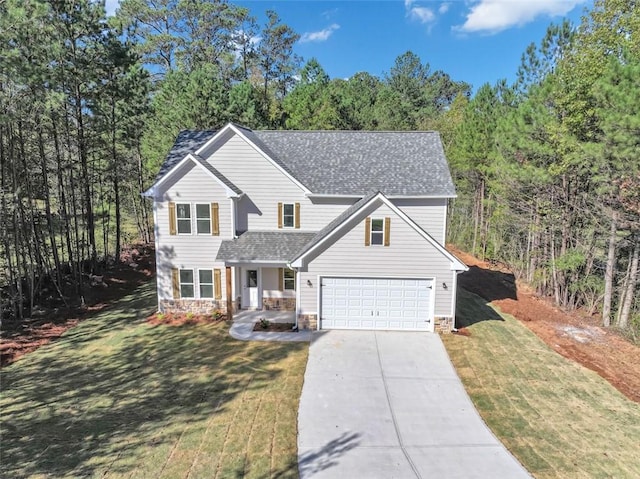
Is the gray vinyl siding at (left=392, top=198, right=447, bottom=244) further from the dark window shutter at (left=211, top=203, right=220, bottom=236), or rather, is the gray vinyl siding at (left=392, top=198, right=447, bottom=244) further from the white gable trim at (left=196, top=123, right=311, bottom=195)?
the dark window shutter at (left=211, top=203, right=220, bottom=236)

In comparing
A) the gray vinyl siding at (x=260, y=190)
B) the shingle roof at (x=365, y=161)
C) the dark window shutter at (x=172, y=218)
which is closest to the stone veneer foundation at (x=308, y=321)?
the gray vinyl siding at (x=260, y=190)

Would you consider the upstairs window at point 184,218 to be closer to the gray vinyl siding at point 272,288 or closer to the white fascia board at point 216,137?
the white fascia board at point 216,137

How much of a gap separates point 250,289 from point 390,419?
8980 mm

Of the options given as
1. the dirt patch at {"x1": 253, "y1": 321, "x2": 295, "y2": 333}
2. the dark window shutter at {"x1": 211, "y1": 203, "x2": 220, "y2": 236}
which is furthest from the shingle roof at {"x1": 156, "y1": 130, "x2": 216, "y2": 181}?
the dirt patch at {"x1": 253, "y1": 321, "x2": 295, "y2": 333}

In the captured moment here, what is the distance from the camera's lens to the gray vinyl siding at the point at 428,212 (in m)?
16.4

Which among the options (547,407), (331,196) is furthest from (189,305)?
(547,407)

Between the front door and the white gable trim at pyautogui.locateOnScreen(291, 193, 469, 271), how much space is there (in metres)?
3.10

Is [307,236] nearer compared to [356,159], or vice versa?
[307,236]

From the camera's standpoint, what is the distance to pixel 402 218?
1413 cm

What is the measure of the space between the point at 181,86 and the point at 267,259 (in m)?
19.8

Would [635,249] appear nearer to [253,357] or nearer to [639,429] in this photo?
[639,429]

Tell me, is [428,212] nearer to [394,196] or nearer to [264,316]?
[394,196]

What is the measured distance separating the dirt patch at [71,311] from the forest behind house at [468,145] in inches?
22.6

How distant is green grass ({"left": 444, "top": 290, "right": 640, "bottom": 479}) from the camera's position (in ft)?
27.1
